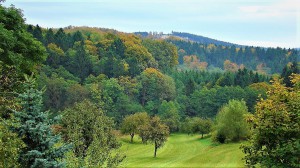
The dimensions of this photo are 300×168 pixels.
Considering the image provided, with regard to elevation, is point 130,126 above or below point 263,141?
below

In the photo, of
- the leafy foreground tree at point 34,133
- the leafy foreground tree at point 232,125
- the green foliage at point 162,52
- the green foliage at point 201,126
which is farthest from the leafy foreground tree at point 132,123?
Result: the green foliage at point 162,52

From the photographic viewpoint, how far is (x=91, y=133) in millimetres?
23234

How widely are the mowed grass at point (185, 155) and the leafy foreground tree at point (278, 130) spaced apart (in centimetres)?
1277

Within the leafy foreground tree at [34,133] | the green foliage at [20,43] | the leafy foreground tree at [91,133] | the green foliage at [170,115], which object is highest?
the green foliage at [20,43]

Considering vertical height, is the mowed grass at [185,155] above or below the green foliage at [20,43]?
below

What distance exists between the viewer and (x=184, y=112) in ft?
365

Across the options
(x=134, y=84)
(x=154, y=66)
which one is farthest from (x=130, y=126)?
(x=154, y=66)

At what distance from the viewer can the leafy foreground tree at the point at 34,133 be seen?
46.0 ft

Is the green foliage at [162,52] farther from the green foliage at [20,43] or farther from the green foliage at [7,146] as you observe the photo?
the green foliage at [7,146]

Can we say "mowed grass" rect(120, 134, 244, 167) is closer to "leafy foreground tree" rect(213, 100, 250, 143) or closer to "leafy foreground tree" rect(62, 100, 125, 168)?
"leafy foreground tree" rect(213, 100, 250, 143)

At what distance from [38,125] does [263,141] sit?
1316 cm

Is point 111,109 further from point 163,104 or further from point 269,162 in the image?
point 269,162

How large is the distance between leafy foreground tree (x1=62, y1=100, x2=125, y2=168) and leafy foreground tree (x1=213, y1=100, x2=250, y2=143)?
1577 inches

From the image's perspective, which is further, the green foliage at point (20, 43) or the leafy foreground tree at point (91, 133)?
the green foliage at point (20, 43)
